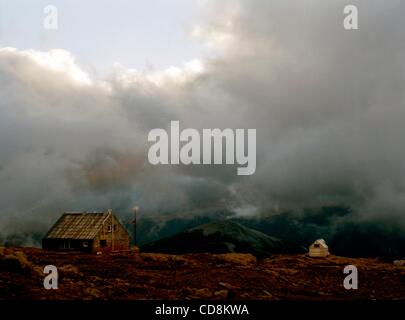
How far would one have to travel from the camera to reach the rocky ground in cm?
2389

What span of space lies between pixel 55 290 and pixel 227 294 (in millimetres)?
9724

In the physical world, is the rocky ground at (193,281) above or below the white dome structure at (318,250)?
below

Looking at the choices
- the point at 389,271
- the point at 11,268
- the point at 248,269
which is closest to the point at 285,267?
the point at 248,269

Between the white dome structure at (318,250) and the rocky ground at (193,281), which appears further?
the white dome structure at (318,250)

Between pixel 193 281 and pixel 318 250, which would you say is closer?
pixel 193 281

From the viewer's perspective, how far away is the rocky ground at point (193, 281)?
23891 mm

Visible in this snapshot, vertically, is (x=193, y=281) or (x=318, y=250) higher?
(x=318, y=250)

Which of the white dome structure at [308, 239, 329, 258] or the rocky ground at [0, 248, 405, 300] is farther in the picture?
the white dome structure at [308, 239, 329, 258]

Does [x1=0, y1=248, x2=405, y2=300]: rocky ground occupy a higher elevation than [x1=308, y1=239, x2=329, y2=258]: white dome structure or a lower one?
lower

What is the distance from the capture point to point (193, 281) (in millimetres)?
27781

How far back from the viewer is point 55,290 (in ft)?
75.8
